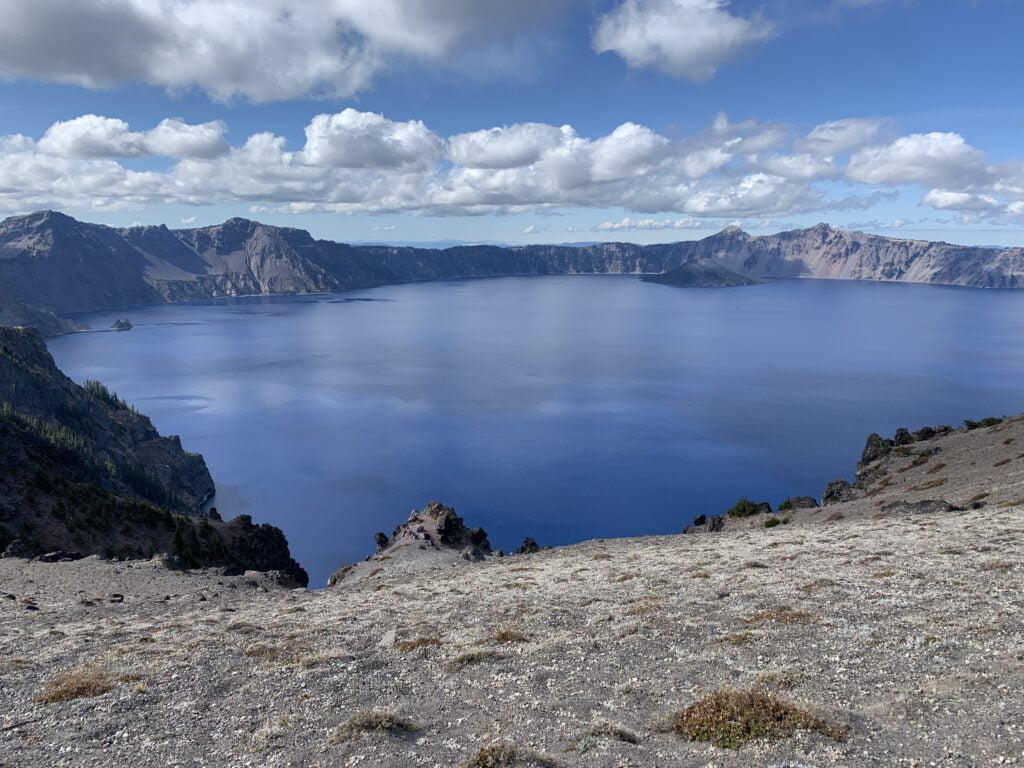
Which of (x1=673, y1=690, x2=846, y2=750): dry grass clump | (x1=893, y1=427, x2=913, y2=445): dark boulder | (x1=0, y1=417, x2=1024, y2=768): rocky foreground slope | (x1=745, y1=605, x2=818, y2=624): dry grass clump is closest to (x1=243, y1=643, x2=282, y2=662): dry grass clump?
(x1=0, y1=417, x2=1024, y2=768): rocky foreground slope

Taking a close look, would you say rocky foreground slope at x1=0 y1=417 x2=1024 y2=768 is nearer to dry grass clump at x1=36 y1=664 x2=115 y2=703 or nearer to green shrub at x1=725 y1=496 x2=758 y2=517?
dry grass clump at x1=36 y1=664 x2=115 y2=703

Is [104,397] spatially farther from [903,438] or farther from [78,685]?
[903,438]

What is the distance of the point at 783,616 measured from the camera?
2398cm

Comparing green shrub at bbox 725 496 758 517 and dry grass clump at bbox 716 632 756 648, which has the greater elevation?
dry grass clump at bbox 716 632 756 648

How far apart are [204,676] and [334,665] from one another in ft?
14.8

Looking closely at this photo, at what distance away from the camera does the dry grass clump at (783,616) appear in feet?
76.9

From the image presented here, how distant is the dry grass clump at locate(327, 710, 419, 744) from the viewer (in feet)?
54.3

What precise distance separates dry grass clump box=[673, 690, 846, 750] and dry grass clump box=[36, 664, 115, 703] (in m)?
18.6

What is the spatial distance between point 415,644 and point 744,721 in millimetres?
13477

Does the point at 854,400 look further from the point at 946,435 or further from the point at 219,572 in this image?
the point at 219,572

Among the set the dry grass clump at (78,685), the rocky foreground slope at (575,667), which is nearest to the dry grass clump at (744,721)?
the rocky foreground slope at (575,667)

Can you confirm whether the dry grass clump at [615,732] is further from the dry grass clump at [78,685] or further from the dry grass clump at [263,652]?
the dry grass clump at [78,685]

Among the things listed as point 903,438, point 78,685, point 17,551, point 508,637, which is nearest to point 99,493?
point 17,551

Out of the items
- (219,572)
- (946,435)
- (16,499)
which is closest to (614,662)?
(219,572)
